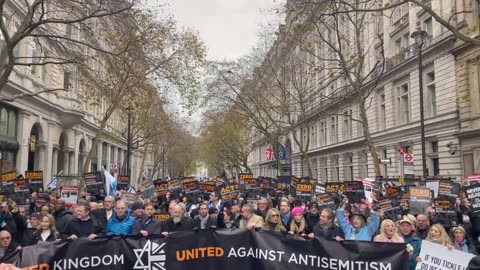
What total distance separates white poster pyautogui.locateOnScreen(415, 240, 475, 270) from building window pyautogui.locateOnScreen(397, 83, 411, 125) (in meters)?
30.0

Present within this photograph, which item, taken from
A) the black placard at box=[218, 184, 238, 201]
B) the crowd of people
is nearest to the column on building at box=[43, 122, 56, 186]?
the black placard at box=[218, 184, 238, 201]

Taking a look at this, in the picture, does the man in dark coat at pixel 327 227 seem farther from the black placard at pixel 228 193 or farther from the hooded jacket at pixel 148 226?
the black placard at pixel 228 193

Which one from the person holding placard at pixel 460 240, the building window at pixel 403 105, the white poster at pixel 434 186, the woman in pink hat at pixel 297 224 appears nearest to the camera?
the person holding placard at pixel 460 240

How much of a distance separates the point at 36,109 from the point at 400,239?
28.1 meters

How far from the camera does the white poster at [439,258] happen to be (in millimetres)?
6574

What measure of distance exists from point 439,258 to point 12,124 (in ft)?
85.7

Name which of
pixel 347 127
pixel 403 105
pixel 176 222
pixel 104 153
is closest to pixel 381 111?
pixel 403 105

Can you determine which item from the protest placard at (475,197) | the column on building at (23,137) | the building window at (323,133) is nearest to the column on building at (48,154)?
the column on building at (23,137)

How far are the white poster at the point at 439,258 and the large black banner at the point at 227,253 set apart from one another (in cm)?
25

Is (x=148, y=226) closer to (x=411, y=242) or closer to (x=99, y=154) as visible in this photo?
(x=411, y=242)

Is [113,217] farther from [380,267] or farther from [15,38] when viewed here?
[15,38]

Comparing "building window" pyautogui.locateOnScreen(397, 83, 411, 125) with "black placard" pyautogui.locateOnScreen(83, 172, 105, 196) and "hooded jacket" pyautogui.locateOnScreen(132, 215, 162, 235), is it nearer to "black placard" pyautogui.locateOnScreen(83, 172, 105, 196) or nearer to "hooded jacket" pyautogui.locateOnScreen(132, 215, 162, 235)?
"black placard" pyautogui.locateOnScreen(83, 172, 105, 196)

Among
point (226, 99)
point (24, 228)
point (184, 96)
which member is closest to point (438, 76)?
point (184, 96)

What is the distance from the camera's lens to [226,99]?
4331 centimetres
